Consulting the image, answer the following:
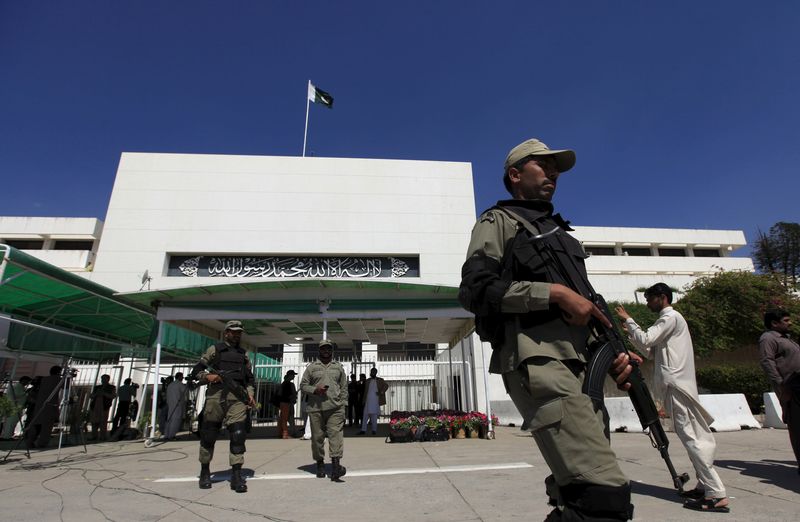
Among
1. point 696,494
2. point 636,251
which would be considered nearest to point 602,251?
point 636,251

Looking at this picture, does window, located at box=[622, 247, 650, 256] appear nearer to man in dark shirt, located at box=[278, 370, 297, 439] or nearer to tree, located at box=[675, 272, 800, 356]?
tree, located at box=[675, 272, 800, 356]

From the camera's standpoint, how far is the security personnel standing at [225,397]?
468cm

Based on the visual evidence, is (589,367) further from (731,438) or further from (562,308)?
(731,438)

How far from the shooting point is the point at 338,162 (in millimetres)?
24922

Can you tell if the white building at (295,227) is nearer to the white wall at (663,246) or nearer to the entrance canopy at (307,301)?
the entrance canopy at (307,301)

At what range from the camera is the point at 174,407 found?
10805 millimetres

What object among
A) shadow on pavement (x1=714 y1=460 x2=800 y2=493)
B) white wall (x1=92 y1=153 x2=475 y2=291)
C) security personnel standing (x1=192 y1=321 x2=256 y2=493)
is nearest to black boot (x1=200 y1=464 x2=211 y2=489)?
security personnel standing (x1=192 y1=321 x2=256 y2=493)

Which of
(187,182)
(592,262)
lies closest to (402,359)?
(187,182)

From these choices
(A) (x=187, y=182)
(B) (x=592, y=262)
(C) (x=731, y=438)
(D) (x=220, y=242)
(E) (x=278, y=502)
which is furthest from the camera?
(B) (x=592, y=262)

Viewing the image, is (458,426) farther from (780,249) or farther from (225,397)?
(780,249)

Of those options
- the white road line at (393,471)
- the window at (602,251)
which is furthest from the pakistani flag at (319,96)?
the window at (602,251)

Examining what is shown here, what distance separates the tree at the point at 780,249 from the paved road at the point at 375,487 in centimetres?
5244

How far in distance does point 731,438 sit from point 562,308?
8317 mm

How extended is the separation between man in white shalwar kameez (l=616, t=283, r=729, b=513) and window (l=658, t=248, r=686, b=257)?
50666mm
